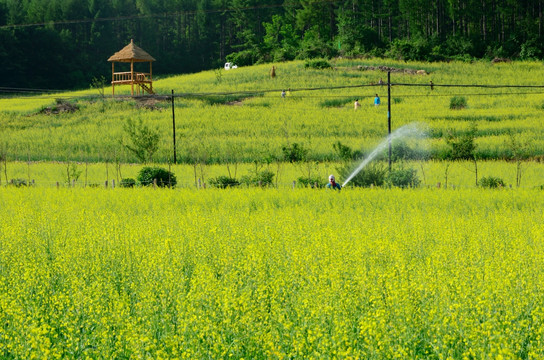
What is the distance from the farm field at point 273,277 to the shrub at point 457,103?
29441 mm

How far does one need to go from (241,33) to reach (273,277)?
10237cm

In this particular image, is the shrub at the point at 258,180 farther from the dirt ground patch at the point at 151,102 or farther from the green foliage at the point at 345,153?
the dirt ground patch at the point at 151,102

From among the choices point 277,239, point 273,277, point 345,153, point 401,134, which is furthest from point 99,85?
point 273,277

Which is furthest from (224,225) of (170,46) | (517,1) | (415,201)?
(170,46)

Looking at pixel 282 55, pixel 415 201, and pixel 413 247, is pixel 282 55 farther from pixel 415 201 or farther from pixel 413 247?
pixel 413 247

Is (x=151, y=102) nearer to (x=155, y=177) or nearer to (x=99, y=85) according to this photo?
(x=99, y=85)

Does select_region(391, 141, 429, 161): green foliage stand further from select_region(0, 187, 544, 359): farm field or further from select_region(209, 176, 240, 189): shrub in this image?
select_region(0, 187, 544, 359): farm field

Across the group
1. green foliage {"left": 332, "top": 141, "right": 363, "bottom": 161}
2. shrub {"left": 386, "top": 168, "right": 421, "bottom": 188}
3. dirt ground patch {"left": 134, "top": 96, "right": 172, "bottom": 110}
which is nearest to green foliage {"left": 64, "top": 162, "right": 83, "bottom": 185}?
green foliage {"left": 332, "top": 141, "right": 363, "bottom": 161}

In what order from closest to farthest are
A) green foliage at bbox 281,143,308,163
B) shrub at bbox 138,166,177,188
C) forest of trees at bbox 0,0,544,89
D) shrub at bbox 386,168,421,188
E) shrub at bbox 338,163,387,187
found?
1. shrub at bbox 386,168,421,188
2. shrub at bbox 338,163,387,187
3. shrub at bbox 138,166,177,188
4. green foliage at bbox 281,143,308,163
5. forest of trees at bbox 0,0,544,89

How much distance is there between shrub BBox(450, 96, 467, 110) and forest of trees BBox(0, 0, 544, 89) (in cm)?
2652

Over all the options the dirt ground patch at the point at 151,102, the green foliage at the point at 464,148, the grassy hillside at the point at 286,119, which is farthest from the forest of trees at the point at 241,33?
the green foliage at the point at 464,148

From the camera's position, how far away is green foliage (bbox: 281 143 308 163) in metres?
32.7

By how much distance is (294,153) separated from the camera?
3381cm

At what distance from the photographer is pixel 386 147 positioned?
32.2 metres
